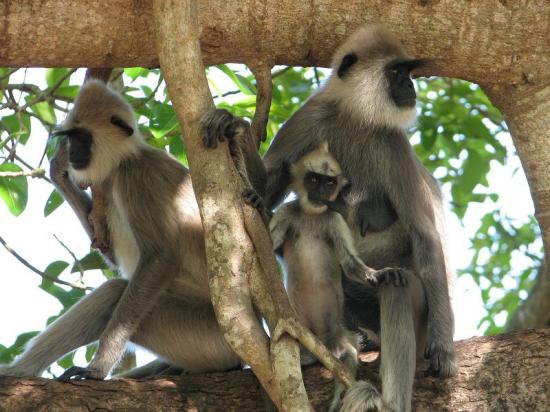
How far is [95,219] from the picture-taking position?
17.2 feet

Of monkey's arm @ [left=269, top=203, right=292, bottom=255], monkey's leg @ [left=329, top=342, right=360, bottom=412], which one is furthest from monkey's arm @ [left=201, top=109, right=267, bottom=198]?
monkey's leg @ [left=329, top=342, right=360, bottom=412]

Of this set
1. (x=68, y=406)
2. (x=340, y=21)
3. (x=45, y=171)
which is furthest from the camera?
(x=45, y=171)

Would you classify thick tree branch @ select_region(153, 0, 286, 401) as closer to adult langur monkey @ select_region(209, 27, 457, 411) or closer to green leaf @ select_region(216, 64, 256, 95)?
adult langur monkey @ select_region(209, 27, 457, 411)

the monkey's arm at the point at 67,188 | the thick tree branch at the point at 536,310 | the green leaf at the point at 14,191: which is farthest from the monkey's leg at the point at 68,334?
the thick tree branch at the point at 536,310

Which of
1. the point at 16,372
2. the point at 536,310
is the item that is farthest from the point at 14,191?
the point at 536,310

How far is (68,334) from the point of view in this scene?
4.73m

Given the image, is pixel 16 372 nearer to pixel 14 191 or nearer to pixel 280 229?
pixel 14 191

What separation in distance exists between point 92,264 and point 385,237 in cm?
187

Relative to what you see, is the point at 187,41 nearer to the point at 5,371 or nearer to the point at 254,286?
the point at 254,286

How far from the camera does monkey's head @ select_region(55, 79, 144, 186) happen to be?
520 centimetres

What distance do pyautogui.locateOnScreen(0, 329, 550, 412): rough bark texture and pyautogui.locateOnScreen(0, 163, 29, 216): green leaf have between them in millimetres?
1619

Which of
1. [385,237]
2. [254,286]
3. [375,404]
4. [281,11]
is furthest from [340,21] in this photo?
[375,404]

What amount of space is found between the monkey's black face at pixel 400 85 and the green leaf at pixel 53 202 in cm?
213

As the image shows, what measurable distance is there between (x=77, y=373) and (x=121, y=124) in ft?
4.94
